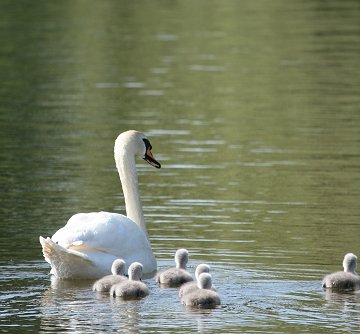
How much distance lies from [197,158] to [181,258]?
8.57 m

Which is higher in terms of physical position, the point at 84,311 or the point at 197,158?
the point at 197,158

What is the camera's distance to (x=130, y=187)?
15781mm

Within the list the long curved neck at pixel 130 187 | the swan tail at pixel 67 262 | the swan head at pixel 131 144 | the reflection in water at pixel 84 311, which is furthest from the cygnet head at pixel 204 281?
the swan head at pixel 131 144

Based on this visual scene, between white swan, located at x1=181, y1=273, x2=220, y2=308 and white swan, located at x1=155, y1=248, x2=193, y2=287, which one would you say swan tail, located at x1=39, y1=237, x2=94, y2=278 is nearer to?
white swan, located at x1=155, y1=248, x2=193, y2=287

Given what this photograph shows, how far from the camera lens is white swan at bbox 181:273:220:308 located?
12.3 meters

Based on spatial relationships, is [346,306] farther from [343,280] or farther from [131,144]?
[131,144]

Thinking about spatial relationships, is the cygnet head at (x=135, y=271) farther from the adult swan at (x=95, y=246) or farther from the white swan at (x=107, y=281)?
the adult swan at (x=95, y=246)

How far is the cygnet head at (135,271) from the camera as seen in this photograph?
13.3 metres

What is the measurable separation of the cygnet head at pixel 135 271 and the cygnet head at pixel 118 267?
18cm

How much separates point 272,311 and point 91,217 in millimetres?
2731

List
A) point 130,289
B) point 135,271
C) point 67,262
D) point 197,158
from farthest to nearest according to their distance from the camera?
point 197,158, point 67,262, point 135,271, point 130,289

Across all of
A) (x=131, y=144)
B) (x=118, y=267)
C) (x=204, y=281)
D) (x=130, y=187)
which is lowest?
(x=204, y=281)

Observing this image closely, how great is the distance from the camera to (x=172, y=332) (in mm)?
11469

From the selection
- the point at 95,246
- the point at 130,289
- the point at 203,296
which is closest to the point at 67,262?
the point at 95,246
